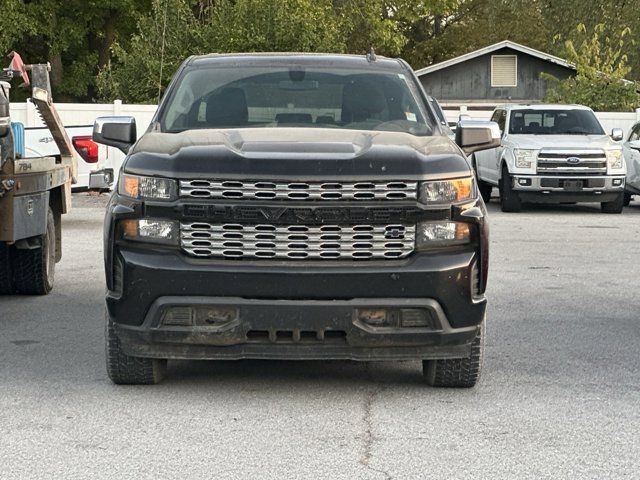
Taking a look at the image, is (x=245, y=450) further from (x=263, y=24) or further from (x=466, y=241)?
(x=263, y=24)

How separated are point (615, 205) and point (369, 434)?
16.6 m

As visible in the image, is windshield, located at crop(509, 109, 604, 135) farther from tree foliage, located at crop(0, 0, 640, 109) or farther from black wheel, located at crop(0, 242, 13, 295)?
black wheel, located at crop(0, 242, 13, 295)

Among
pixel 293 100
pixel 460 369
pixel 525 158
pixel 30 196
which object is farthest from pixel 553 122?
pixel 460 369

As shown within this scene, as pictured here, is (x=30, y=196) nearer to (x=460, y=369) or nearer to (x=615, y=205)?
(x=460, y=369)

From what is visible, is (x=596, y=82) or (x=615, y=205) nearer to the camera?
(x=615, y=205)

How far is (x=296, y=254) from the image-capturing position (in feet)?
22.6

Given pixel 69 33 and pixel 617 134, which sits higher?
pixel 69 33

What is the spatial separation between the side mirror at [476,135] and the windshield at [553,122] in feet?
48.2

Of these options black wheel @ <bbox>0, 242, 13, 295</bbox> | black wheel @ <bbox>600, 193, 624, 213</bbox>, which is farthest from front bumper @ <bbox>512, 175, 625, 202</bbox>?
black wheel @ <bbox>0, 242, 13, 295</bbox>

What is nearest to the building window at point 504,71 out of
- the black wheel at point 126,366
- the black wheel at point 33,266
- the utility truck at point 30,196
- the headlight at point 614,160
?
the headlight at point 614,160

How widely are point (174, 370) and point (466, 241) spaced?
1918 mm

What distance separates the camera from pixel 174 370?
7898mm

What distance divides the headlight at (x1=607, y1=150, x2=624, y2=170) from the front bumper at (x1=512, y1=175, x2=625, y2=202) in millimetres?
145

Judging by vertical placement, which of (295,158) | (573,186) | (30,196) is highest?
(295,158)
